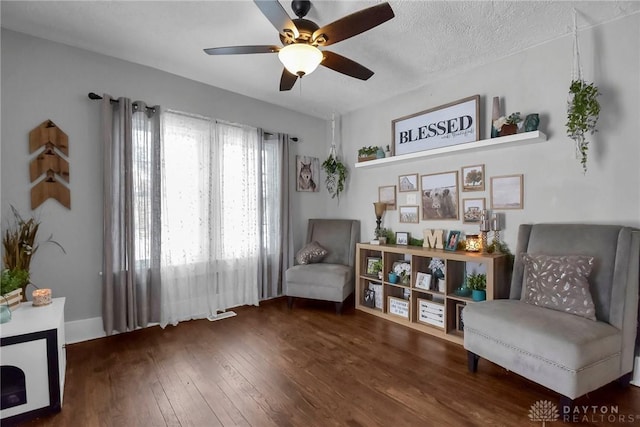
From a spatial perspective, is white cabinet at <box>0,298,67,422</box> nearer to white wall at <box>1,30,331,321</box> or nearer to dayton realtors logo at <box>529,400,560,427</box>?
white wall at <box>1,30,331,321</box>

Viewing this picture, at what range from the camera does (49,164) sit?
2.42 meters

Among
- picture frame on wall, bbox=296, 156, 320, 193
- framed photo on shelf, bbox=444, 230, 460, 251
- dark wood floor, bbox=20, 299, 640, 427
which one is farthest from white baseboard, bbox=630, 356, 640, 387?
picture frame on wall, bbox=296, 156, 320, 193

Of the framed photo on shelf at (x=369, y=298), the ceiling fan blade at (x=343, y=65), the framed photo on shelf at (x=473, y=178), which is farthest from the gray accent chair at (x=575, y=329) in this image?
the ceiling fan blade at (x=343, y=65)

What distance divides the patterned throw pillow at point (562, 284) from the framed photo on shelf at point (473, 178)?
96 cm

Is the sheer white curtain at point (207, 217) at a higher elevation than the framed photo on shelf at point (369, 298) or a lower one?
higher

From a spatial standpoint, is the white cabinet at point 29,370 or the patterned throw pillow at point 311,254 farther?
the patterned throw pillow at point 311,254

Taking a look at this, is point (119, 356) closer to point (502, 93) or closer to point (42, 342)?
point (42, 342)

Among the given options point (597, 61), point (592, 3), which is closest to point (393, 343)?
point (597, 61)

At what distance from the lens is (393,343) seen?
2588 millimetres

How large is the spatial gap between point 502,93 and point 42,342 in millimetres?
3914

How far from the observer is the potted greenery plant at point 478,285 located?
2523 mm

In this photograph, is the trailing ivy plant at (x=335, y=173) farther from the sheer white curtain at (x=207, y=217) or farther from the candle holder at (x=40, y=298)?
the candle holder at (x=40, y=298)

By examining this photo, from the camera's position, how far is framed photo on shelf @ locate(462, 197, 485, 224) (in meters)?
2.85

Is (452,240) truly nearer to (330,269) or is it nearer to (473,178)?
(473,178)
